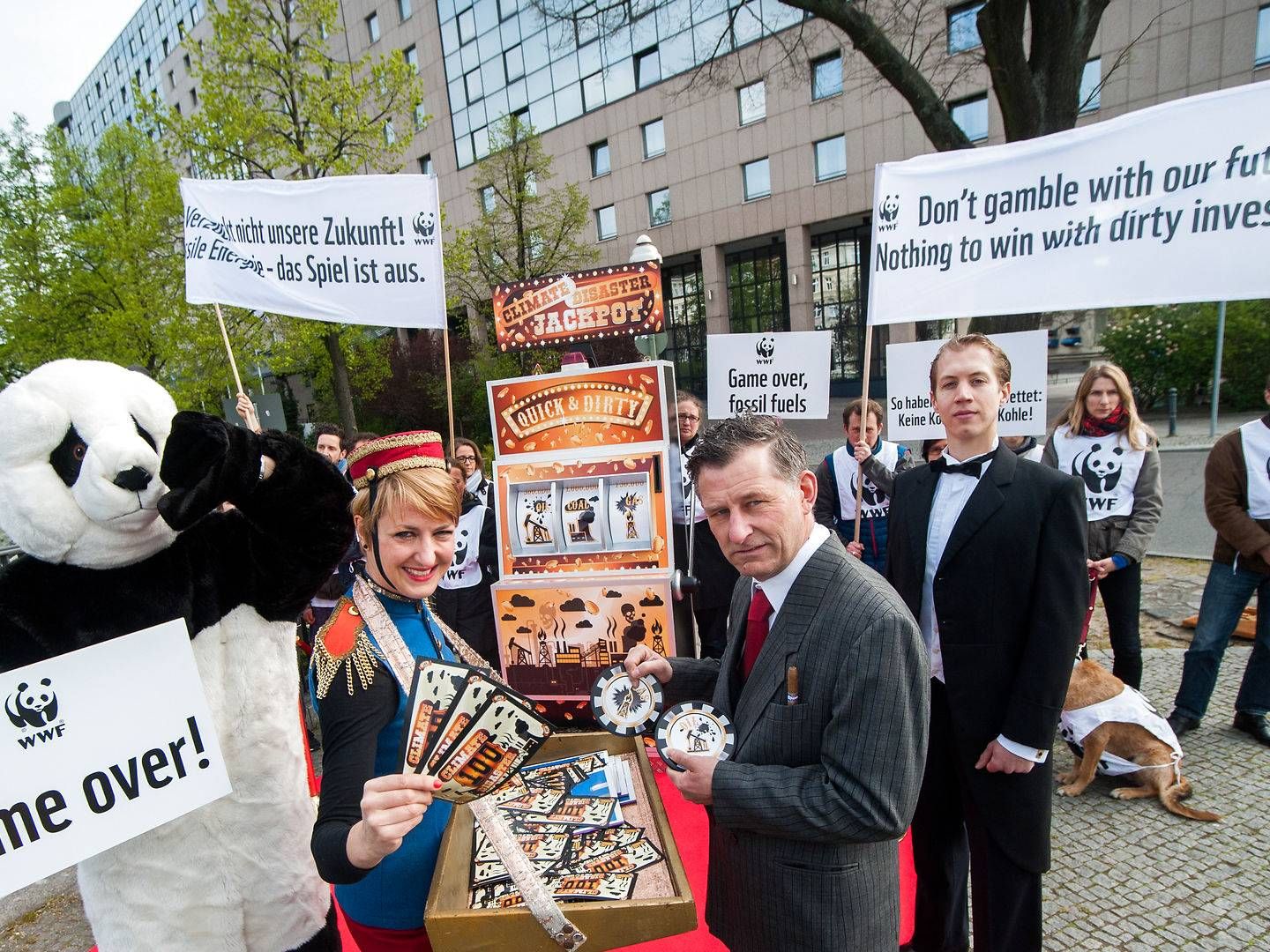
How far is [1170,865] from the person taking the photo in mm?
2803

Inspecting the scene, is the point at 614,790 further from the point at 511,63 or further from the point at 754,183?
the point at 511,63

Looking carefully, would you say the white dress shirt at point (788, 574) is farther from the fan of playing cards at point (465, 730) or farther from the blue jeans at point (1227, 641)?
the blue jeans at point (1227, 641)

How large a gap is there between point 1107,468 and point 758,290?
22.2 m

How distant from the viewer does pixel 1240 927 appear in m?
2.47

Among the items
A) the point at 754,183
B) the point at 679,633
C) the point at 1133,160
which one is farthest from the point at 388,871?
the point at 754,183

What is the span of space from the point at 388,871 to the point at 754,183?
79.9 feet

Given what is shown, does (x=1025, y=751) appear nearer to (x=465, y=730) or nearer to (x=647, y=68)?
(x=465, y=730)

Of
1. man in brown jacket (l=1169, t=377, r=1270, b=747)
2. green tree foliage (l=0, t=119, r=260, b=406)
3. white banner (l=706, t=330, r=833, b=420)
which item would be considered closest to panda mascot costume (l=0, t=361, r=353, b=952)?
white banner (l=706, t=330, r=833, b=420)

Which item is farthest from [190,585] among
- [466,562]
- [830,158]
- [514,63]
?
[514,63]

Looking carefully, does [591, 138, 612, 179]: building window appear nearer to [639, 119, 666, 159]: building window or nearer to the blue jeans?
[639, 119, 666, 159]: building window

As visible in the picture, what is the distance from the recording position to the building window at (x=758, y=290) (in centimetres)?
2427

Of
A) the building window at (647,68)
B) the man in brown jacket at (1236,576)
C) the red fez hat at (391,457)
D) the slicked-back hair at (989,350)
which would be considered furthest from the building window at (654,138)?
the red fez hat at (391,457)

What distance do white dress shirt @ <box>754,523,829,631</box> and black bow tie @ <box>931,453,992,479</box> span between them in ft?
3.08

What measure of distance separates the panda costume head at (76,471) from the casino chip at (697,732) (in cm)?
131
